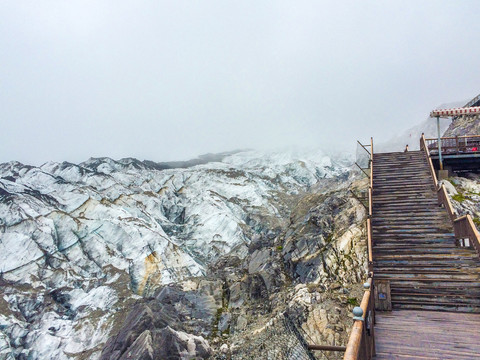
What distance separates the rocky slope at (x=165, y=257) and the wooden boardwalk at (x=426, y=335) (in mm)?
8614

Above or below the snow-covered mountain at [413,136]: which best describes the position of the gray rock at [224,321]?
below

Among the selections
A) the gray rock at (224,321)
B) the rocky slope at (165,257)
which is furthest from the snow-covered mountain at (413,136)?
the gray rock at (224,321)

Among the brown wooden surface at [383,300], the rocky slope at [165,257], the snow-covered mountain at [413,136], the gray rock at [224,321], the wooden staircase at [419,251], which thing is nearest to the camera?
the brown wooden surface at [383,300]

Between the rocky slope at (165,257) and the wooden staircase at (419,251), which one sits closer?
the wooden staircase at (419,251)

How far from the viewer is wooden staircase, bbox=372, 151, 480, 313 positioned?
9.88m

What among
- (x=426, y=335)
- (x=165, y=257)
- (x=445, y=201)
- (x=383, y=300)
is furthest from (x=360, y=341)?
(x=165, y=257)

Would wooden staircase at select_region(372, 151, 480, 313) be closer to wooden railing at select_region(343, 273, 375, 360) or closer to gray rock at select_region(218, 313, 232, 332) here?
wooden railing at select_region(343, 273, 375, 360)

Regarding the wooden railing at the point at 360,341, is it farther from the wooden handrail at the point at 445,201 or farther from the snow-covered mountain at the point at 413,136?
the snow-covered mountain at the point at 413,136

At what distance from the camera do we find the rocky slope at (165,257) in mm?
23391

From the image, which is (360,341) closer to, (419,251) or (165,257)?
(419,251)

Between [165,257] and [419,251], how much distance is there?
4626cm

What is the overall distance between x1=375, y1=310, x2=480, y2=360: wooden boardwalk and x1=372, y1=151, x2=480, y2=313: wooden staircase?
2.51ft

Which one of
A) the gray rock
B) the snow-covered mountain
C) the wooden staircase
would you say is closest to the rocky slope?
the gray rock

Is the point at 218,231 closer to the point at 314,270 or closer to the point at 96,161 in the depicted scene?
the point at 314,270
